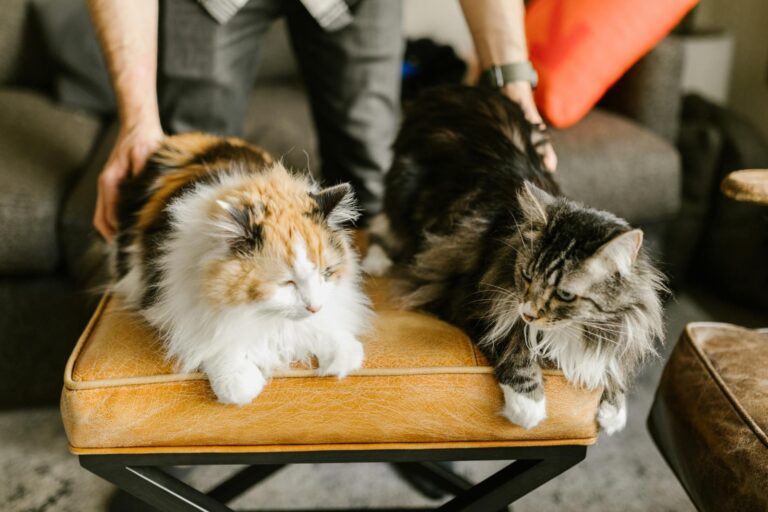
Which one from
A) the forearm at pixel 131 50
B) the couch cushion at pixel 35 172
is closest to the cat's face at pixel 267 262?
the forearm at pixel 131 50

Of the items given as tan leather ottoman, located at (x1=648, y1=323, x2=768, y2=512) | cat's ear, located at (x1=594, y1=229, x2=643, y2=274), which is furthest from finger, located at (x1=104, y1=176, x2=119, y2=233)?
tan leather ottoman, located at (x1=648, y1=323, x2=768, y2=512)

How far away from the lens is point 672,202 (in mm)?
1869

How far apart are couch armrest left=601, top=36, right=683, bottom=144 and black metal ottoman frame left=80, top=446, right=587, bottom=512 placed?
1229 millimetres

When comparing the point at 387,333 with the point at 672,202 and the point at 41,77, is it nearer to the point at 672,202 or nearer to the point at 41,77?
the point at 672,202

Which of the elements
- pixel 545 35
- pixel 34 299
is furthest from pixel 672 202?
pixel 34 299

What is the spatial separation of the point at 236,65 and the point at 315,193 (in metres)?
0.62

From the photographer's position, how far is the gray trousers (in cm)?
141

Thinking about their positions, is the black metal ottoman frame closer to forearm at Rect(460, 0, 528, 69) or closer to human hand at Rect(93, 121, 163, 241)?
human hand at Rect(93, 121, 163, 241)

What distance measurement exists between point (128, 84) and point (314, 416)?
0.78 m

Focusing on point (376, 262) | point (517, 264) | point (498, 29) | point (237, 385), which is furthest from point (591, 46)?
point (237, 385)

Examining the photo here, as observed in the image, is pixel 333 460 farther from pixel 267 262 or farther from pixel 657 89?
pixel 657 89

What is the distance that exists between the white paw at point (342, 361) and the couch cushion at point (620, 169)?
96 centimetres

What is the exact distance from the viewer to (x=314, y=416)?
0.98 m

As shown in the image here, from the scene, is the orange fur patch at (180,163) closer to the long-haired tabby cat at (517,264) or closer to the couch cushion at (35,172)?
the long-haired tabby cat at (517,264)
